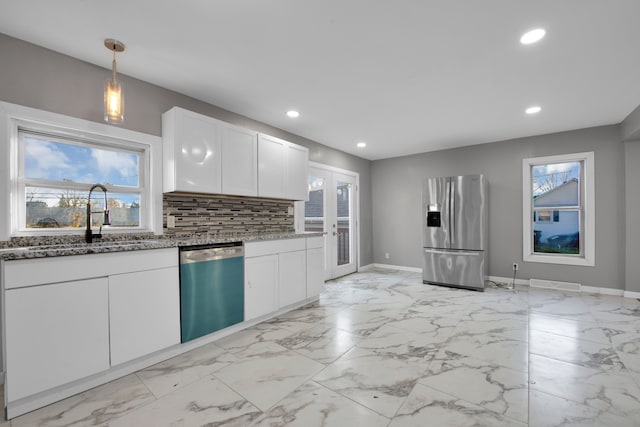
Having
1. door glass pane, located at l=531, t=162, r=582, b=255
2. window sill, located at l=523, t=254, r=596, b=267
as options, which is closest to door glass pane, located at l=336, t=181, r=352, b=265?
window sill, located at l=523, t=254, r=596, b=267

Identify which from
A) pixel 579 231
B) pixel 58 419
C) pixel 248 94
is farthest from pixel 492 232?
pixel 58 419

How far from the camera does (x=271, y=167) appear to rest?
3549mm

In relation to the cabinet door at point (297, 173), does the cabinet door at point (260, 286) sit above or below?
below

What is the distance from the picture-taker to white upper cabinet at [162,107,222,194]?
8.70ft

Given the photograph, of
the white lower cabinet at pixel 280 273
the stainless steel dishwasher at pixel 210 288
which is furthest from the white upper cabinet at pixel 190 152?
the white lower cabinet at pixel 280 273

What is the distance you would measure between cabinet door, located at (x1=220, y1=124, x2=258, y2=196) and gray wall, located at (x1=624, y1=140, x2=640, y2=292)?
490 cm

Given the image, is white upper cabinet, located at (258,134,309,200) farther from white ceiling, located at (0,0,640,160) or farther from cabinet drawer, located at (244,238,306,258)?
cabinet drawer, located at (244,238,306,258)

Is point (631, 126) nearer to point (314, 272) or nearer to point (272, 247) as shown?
point (314, 272)

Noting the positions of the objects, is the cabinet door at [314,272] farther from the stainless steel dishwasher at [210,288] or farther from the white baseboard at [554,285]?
the white baseboard at [554,285]

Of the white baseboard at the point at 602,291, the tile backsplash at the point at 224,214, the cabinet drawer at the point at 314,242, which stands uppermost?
the tile backsplash at the point at 224,214

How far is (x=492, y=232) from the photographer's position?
4.83 meters

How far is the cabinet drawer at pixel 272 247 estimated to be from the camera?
2891 mm

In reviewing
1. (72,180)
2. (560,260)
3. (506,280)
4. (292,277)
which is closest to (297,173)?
(292,277)

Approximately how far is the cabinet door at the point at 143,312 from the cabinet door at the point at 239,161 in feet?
3.76
